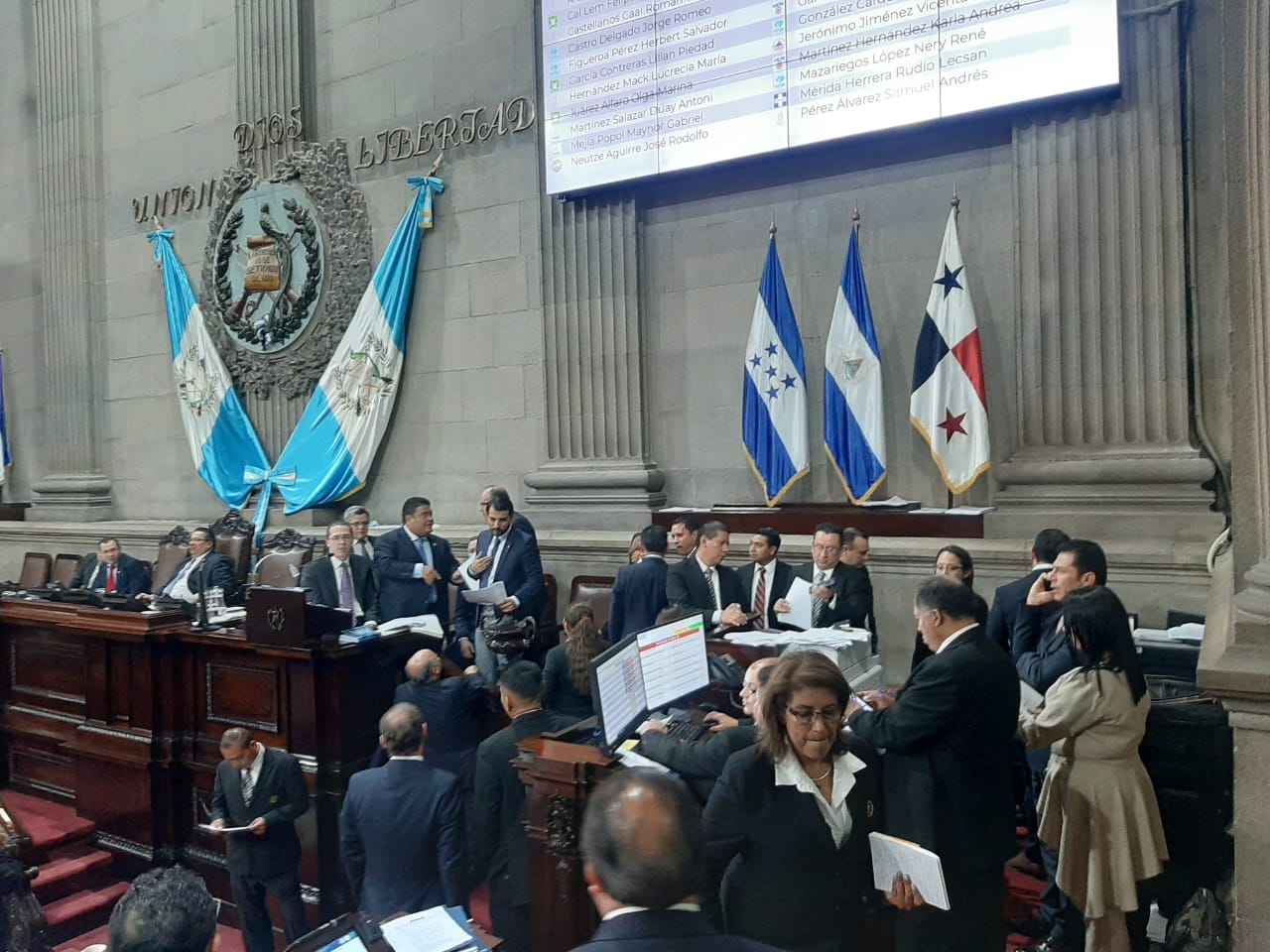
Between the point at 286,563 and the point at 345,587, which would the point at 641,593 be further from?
the point at 286,563

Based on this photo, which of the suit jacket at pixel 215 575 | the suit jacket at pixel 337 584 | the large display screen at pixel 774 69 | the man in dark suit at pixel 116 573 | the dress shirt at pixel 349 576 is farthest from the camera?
the man in dark suit at pixel 116 573

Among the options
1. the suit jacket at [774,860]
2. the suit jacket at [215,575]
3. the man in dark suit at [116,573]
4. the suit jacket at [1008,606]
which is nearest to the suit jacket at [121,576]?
the man in dark suit at [116,573]

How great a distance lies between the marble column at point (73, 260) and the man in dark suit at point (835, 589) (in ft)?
30.0

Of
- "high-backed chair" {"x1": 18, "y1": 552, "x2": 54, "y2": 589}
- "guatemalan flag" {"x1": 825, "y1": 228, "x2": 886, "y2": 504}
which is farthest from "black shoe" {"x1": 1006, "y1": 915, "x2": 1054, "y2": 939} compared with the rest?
"high-backed chair" {"x1": 18, "y1": 552, "x2": 54, "y2": 589}

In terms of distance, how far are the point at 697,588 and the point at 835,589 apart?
0.73 metres

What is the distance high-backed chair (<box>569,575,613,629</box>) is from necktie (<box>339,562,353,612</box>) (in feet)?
4.87

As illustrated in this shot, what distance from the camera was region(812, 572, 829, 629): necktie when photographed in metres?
4.83

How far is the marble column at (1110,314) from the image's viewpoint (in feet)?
17.4

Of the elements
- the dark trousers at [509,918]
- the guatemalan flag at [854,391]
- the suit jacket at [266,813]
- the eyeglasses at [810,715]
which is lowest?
the dark trousers at [509,918]

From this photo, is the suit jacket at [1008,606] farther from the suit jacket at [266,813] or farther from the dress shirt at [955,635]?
the suit jacket at [266,813]

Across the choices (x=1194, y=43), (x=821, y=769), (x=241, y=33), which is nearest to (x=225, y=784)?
(x=821, y=769)

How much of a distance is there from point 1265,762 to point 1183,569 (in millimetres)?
3017

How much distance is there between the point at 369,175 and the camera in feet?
28.8

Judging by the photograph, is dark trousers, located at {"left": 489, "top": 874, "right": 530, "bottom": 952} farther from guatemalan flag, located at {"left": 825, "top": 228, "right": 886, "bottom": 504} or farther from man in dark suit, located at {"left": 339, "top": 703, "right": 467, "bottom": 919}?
guatemalan flag, located at {"left": 825, "top": 228, "right": 886, "bottom": 504}
